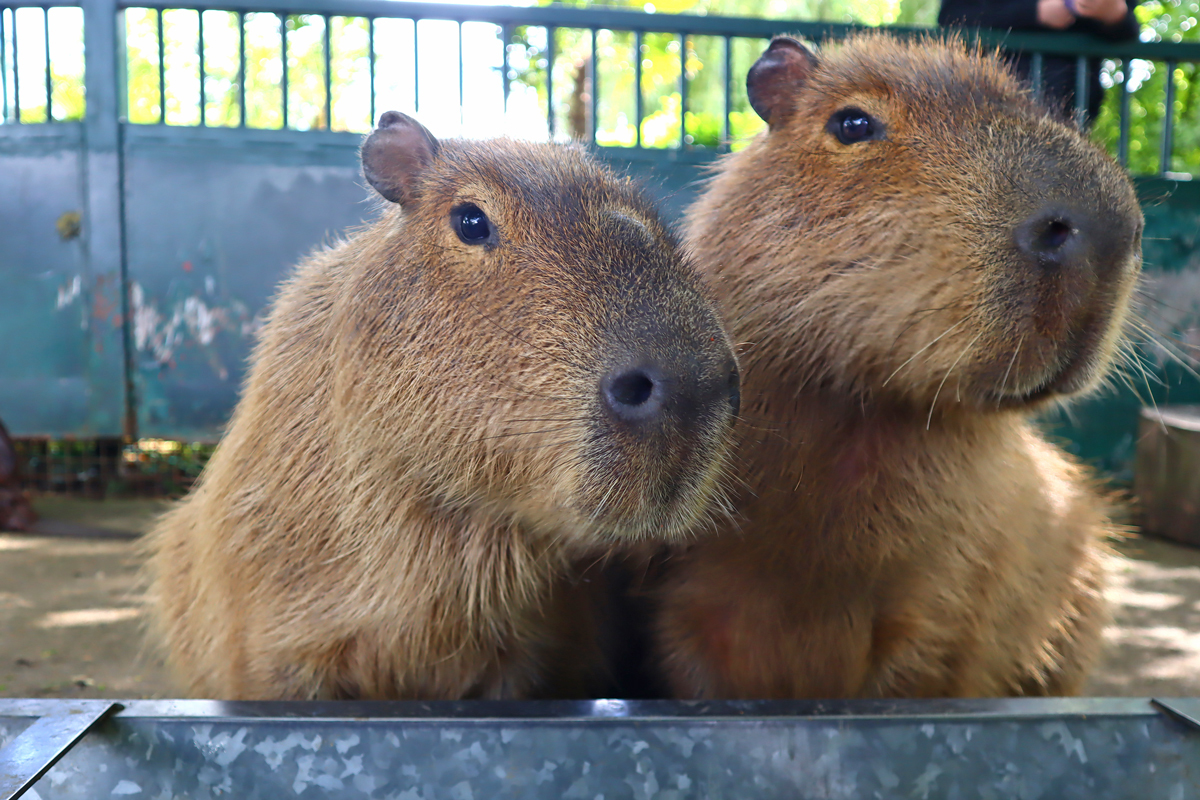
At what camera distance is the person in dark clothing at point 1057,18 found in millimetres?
3004

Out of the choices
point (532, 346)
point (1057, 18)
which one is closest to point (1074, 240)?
point (532, 346)

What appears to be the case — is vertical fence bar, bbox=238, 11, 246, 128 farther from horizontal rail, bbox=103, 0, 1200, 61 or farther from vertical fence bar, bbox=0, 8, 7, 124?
vertical fence bar, bbox=0, 8, 7, 124

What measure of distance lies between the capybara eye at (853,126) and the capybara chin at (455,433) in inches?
11.6

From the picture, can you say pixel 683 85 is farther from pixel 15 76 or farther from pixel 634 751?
pixel 634 751

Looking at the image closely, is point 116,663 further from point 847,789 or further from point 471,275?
point 847,789

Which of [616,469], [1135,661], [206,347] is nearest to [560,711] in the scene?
[616,469]

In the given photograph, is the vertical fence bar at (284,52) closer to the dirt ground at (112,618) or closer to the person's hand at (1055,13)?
the dirt ground at (112,618)

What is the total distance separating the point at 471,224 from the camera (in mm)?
1273

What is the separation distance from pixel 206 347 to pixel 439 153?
3655 millimetres

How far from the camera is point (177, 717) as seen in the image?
117cm

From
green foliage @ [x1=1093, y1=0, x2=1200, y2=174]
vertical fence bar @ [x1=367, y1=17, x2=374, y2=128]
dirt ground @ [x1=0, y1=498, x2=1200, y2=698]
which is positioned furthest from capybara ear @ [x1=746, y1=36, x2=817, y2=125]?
green foliage @ [x1=1093, y1=0, x2=1200, y2=174]

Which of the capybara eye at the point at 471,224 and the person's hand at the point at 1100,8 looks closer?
the capybara eye at the point at 471,224

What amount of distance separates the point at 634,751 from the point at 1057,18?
9.00 ft

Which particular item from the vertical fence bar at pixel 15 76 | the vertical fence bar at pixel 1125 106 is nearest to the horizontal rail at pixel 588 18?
the vertical fence bar at pixel 1125 106
